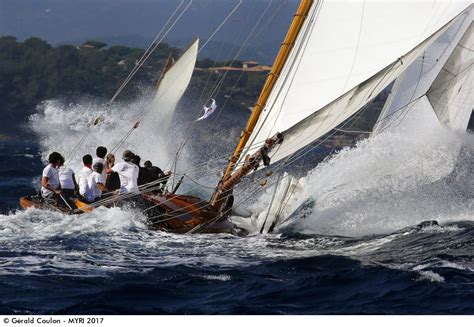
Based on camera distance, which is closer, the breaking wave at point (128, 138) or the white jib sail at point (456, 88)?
the white jib sail at point (456, 88)

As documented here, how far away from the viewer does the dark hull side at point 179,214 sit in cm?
1565

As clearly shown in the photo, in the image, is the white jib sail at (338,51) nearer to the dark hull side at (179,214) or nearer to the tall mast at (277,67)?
the tall mast at (277,67)

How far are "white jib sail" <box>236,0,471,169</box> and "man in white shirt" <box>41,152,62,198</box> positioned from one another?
2930mm

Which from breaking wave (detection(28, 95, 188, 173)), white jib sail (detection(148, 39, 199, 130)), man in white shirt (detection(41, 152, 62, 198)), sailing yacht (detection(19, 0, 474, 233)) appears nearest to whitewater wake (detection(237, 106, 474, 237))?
sailing yacht (detection(19, 0, 474, 233))

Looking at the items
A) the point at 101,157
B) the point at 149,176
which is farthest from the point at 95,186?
the point at 149,176

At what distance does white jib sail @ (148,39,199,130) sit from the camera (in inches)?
777

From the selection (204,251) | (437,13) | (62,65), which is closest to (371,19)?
(437,13)

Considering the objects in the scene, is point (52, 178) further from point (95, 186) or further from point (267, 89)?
point (267, 89)

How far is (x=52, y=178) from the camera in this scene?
1642cm

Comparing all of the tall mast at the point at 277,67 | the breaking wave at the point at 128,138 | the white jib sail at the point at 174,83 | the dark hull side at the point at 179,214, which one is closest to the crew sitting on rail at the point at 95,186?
the dark hull side at the point at 179,214

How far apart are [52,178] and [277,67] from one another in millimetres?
3835

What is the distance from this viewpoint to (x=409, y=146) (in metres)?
17.9

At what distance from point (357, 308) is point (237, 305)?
119cm

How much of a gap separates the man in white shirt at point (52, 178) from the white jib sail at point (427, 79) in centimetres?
540
